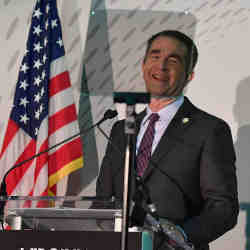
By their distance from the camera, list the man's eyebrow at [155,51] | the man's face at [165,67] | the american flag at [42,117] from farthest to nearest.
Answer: the american flag at [42,117]
the man's eyebrow at [155,51]
the man's face at [165,67]

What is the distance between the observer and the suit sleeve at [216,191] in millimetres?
2969

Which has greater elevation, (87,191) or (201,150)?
(201,150)

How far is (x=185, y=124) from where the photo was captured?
3602mm

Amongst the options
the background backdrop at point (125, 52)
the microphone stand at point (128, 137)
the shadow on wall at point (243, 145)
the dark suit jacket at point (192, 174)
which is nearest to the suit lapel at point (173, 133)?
the dark suit jacket at point (192, 174)

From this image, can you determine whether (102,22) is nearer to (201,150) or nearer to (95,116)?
(95,116)

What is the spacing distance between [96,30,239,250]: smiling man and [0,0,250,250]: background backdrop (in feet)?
1.55

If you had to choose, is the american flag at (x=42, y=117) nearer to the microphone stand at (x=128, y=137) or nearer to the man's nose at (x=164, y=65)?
the man's nose at (x=164, y=65)

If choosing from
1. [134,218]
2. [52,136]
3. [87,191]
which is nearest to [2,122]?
[52,136]

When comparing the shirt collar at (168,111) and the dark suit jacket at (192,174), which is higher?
the shirt collar at (168,111)

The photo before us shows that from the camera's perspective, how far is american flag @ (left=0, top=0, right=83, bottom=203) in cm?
414

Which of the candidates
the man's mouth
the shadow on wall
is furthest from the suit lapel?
the shadow on wall

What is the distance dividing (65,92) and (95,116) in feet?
1.15

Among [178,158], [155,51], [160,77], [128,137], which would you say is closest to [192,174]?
[178,158]

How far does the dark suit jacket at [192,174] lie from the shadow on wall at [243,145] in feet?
2.46
